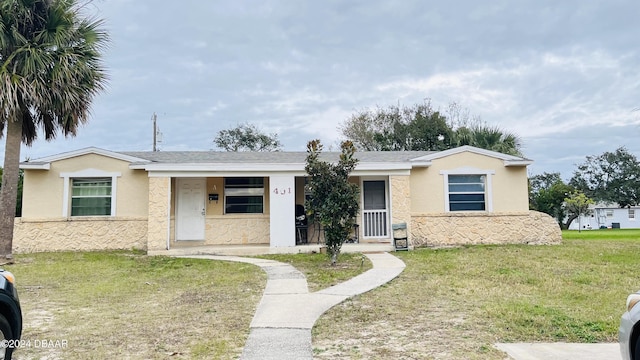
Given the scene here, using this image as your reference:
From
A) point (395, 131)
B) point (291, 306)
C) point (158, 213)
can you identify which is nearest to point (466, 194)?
point (291, 306)

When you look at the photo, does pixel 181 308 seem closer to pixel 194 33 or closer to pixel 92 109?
pixel 92 109

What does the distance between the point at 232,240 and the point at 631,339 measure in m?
12.9

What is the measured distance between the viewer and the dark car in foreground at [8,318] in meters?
3.44

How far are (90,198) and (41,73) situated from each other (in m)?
4.97

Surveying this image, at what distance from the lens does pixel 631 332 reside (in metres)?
3.11

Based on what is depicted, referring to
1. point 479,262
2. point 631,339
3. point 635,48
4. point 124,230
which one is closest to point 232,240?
point 124,230

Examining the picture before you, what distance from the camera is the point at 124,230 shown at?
46.3 ft

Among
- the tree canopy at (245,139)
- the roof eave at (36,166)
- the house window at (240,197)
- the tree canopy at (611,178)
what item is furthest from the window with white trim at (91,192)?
the tree canopy at (611,178)

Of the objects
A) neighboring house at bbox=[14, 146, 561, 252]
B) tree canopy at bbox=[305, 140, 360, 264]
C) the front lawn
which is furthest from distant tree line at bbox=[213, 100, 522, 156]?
the front lawn

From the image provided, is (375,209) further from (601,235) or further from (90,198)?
(601,235)

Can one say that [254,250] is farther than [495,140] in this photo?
No

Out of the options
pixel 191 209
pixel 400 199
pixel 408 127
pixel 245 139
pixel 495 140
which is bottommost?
pixel 191 209

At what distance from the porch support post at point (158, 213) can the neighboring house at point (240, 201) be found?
3 centimetres

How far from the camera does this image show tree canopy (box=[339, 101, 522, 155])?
29016 millimetres
